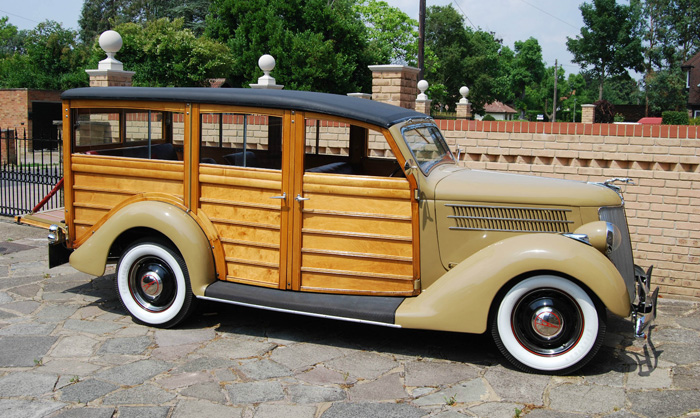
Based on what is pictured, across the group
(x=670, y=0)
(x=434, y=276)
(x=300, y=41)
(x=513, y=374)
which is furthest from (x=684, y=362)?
(x=670, y=0)

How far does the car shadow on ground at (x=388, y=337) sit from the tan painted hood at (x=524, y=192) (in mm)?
1171

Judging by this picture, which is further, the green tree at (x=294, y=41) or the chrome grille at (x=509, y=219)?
the green tree at (x=294, y=41)

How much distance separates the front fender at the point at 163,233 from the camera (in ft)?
16.0

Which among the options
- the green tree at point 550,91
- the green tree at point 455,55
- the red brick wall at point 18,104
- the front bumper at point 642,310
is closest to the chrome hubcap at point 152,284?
the front bumper at point 642,310

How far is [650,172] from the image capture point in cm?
651

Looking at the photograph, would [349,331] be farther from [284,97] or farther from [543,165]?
[543,165]

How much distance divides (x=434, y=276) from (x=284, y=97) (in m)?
1.78

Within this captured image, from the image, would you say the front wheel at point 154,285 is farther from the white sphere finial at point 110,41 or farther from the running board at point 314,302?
the white sphere finial at point 110,41

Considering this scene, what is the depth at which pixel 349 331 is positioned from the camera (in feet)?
17.0

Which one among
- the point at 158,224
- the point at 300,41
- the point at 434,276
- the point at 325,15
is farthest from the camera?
the point at 325,15

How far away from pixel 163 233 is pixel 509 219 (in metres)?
2.68

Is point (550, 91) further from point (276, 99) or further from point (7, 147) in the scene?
point (276, 99)

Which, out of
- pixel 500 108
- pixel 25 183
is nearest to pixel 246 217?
pixel 25 183

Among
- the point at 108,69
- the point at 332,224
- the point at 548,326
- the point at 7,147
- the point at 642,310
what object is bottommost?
the point at 548,326
